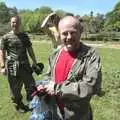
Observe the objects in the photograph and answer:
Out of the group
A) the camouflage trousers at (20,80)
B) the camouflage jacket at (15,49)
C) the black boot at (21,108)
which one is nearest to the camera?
the camouflage jacket at (15,49)

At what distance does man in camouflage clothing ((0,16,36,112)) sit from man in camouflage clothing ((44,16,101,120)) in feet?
15.6

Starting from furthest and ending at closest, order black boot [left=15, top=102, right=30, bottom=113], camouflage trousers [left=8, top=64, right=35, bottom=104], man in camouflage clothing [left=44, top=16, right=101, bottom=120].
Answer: black boot [left=15, top=102, right=30, bottom=113] < camouflage trousers [left=8, top=64, right=35, bottom=104] < man in camouflage clothing [left=44, top=16, right=101, bottom=120]

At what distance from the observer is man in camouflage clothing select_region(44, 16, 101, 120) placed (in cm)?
388

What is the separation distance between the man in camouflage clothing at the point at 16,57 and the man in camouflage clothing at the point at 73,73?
4.74 metres

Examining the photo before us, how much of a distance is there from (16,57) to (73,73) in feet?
16.9

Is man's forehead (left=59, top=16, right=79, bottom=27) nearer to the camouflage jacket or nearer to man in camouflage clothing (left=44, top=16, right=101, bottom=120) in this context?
man in camouflage clothing (left=44, top=16, right=101, bottom=120)

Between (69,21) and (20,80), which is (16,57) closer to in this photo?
(20,80)

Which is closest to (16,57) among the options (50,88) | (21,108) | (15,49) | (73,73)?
(15,49)

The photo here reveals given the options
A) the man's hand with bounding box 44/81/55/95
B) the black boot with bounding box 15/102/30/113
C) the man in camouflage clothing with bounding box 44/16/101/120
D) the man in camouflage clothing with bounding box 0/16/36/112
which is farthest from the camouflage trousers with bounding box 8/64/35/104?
the man's hand with bounding box 44/81/55/95

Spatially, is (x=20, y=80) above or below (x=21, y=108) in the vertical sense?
above

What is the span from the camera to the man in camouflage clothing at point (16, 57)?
902 centimetres

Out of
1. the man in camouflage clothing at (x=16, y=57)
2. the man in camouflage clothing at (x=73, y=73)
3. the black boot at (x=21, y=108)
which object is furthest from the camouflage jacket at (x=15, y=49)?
the man in camouflage clothing at (x=73, y=73)

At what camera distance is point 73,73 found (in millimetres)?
4066

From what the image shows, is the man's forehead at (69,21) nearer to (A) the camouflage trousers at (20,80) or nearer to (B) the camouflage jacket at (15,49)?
(B) the camouflage jacket at (15,49)
